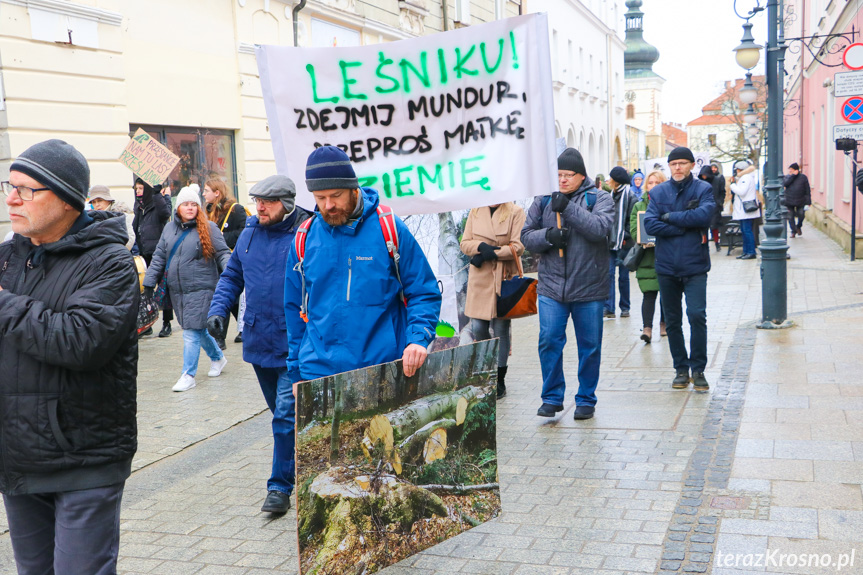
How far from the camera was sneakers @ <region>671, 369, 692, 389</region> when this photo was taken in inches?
285

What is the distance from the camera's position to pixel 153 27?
12586 millimetres

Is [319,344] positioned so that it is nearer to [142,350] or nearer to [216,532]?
[216,532]

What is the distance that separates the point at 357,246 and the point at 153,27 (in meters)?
10.0

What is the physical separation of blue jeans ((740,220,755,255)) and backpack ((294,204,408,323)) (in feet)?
51.9

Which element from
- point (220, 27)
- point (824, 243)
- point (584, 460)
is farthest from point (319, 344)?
point (824, 243)

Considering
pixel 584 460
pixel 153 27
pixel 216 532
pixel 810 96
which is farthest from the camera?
pixel 810 96

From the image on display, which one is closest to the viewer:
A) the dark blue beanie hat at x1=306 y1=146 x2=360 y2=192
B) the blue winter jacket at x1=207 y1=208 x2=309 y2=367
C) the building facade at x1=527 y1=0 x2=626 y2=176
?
the dark blue beanie hat at x1=306 y1=146 x2=360 y2=192

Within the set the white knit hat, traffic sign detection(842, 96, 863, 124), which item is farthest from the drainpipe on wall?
traffic sign detection(842, 96, 863, 124)

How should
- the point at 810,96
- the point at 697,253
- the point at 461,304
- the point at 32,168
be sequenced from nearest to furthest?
the point at 32,168 < the point at 697,253 < the point at 461,304 < the point at 810,96

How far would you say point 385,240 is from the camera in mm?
3916

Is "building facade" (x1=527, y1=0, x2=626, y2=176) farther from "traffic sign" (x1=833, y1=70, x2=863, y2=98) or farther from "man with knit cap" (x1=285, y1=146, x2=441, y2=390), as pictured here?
"man with knit cap" (x1=285, y1=146, x2=441, y2=390)

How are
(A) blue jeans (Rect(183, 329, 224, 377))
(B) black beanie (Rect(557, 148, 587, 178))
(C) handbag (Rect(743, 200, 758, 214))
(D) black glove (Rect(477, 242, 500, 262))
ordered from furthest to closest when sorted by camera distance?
(C) handbag (Rect(743, 200, 758, 214)), (A) blue jeans (Rect(183, 329, 224, 377)), (D) black glove (Rect(477, 242, 500, 262)), (B) black beanie (Rect(557, 148, 587, 178))

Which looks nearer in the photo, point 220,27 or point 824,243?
point 220,27

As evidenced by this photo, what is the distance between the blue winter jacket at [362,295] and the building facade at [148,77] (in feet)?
19.7
